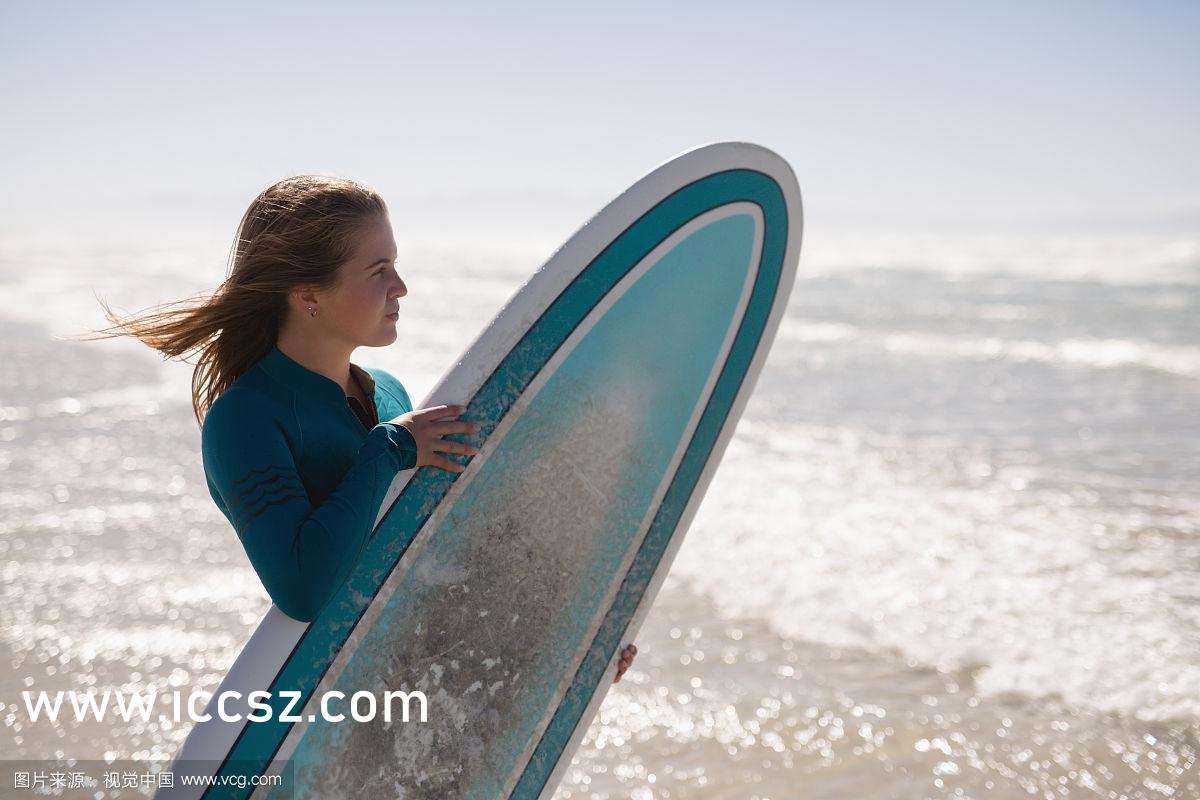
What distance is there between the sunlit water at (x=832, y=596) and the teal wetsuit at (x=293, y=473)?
5.80ft

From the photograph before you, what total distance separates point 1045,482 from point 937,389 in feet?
12.6

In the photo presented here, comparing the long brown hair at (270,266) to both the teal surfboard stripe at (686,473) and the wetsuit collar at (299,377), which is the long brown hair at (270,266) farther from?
the teal surfboard stripe at (686,473)

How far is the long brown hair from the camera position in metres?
1.38

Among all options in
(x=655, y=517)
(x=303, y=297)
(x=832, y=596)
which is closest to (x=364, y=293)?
(x=303, y=297)

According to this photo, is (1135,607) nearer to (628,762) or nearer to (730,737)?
(730,737)

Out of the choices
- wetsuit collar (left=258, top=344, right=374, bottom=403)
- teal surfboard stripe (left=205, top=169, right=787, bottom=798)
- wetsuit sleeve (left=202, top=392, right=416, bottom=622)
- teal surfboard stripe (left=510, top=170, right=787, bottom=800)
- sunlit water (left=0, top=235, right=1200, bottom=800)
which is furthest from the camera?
sunlit water (left=0, top=235, right=1200, bottom=800)

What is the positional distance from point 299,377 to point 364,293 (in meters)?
0.16

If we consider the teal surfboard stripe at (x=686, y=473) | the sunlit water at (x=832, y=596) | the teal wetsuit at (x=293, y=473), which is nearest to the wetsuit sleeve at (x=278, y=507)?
the teal wetsuit at (x=293, y=473)

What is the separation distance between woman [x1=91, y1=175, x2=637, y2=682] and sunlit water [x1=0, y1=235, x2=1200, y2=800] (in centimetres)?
177

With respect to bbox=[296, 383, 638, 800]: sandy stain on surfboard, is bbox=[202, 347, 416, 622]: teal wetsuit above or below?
above

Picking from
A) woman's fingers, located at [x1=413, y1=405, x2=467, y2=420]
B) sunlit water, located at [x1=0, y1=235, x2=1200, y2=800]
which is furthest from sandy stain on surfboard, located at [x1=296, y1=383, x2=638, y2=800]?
sunlit water, located at [x1=0, y1=235, x2=1200, y2=800]

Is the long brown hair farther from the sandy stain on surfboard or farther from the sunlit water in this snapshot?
Answer: the sunlit water

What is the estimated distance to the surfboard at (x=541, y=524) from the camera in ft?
5.17

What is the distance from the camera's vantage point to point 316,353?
142 centimetres
